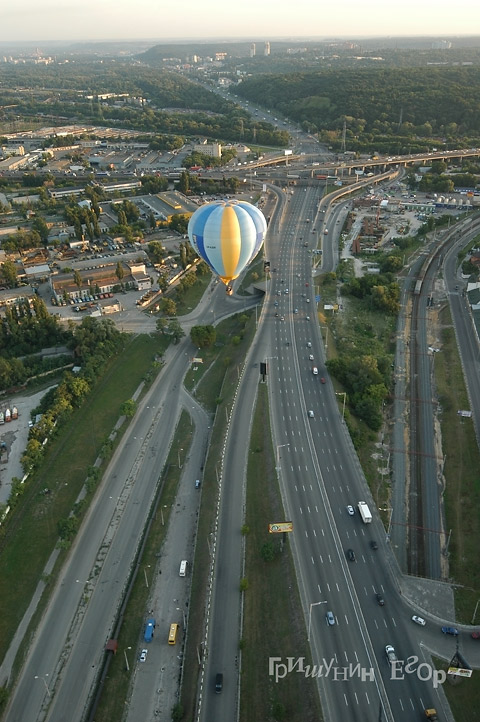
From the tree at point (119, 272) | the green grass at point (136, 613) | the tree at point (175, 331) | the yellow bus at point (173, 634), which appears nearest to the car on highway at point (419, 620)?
the yellow bus at point (173, 634)

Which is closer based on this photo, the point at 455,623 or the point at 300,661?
the point at 300,661

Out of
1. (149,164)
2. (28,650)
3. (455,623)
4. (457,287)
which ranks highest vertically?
(149,164)

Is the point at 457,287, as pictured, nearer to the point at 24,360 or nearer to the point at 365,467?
the point at 365,467

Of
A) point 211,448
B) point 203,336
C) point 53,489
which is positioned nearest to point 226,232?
point 203,336

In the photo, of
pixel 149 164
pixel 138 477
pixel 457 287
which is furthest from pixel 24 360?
pixel 149 164

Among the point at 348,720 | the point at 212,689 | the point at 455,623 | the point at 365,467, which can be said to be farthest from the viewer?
the point at 365,467

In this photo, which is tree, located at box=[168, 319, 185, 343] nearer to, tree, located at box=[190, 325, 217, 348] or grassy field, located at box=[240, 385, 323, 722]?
tree, located at box=[190, 325, 217, 348]

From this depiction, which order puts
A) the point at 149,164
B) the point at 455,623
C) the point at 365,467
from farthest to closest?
the point at 149,164 < the point at 365,467 < the point at 455,623

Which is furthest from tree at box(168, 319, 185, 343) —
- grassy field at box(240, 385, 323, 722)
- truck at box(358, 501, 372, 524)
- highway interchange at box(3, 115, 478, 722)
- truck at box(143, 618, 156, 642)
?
truck at box(143, 618, 156, 642)
